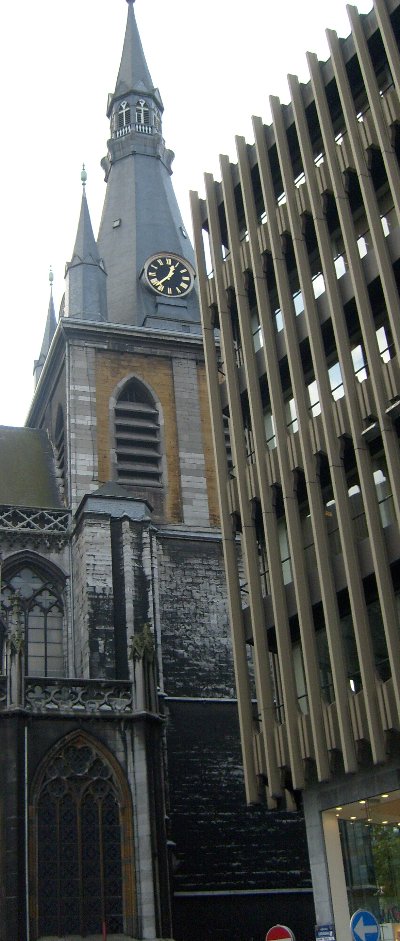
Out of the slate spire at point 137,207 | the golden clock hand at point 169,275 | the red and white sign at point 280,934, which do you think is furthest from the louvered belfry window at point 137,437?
the red and white sign at point 280,934

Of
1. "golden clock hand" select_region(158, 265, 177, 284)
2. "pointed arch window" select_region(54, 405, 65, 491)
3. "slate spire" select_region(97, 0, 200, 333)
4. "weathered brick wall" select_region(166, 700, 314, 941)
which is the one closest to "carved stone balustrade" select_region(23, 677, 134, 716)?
"weathered brick wall" select_region(166, 700, 314, 941)

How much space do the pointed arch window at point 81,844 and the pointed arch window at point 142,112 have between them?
106 ft

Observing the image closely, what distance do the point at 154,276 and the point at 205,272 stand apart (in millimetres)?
15021

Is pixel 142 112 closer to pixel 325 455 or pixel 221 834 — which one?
pixel 221 834

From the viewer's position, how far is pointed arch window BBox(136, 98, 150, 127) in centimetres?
5191

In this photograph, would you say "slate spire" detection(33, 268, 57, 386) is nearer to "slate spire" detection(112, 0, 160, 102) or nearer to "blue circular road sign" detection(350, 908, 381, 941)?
"slate spire" detection(112, 0, 160, 102)

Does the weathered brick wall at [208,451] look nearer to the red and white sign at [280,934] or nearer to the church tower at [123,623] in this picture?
the church tower at [123,623]

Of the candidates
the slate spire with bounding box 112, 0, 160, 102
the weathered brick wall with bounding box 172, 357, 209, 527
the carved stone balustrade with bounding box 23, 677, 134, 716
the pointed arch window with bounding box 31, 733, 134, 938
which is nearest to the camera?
the pointed arch window with bounding box 31, 733, 134, 938

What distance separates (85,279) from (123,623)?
15.3 m

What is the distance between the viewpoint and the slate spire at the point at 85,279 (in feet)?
137

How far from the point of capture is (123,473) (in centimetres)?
3794

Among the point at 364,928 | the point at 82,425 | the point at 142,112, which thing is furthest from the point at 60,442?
the point at 364,928

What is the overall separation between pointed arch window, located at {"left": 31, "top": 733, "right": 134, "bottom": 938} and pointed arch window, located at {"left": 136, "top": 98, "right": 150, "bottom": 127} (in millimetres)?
32300

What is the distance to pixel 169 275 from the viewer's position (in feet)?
144
